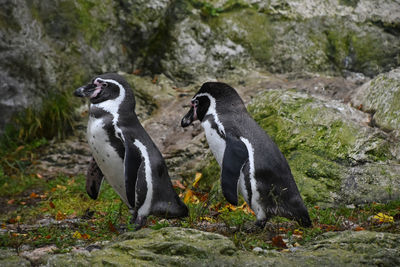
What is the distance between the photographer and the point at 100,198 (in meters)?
7.05

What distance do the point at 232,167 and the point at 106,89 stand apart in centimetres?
140

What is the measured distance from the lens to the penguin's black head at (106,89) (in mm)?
5086

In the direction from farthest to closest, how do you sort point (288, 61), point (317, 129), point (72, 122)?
point (288, 61) → point (72, 122) → point (317, 129)

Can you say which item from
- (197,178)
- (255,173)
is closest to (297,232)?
(255,173)

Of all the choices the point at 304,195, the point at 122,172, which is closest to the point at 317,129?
the point at 304,195

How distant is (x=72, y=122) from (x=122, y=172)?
4.07m

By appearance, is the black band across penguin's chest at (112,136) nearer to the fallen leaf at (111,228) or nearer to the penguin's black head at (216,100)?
the fallen leaf at (111,228)

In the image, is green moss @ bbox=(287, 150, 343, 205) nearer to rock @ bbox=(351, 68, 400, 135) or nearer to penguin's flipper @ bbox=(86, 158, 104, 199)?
rock @ bbox=(351, 68, 400, 135)

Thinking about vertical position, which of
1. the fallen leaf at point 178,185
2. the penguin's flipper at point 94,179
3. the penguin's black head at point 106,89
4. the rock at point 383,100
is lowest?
the fallen leaf at point 178,185

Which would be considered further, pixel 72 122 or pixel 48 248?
pixel 72 122

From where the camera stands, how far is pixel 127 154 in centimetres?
466

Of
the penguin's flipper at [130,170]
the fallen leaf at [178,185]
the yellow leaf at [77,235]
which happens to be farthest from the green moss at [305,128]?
the yellow leaf at [77,235]

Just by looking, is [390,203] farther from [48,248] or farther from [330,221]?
[48,248]

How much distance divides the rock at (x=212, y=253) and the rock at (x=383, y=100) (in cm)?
320
